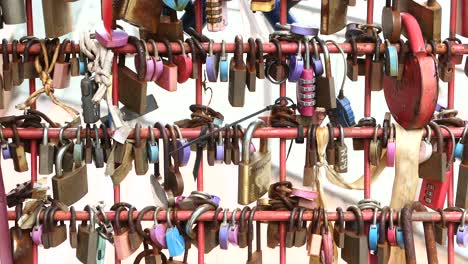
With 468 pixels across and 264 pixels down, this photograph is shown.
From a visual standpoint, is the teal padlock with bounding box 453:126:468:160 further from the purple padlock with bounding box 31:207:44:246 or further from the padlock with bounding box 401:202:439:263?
the purple padlock with bounding box 31:207:44:246

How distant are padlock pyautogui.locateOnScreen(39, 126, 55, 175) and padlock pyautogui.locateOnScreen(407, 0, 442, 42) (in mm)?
480

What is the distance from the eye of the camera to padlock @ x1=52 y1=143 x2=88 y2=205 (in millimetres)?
1106

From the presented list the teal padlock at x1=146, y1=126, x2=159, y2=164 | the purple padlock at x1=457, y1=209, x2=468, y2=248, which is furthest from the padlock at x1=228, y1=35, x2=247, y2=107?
the purple padlock at x1=457, y1=209, x2=468, y2=248

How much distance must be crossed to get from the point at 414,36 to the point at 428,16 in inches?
1.8

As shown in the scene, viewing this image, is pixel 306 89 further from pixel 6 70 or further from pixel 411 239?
pixel 6 70

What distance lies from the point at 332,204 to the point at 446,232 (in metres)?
1.31

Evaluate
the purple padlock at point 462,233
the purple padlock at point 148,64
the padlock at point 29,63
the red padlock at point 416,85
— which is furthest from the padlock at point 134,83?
the purple padlock at point 462,233

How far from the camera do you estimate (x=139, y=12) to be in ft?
3.54

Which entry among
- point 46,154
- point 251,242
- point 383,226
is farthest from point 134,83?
point 383,226

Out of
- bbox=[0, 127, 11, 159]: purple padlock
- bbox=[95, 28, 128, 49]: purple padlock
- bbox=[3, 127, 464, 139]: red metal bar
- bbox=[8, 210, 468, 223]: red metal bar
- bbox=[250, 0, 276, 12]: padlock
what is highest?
bbox=[250, 0, 276, 12]: padlock

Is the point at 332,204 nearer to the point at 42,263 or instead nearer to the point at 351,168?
the point at 351,168

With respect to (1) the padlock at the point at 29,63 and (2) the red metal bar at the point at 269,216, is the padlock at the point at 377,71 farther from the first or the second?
(1) the padlock at the point at 29,63

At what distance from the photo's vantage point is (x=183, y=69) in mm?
1101

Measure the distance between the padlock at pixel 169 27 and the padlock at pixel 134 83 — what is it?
0.04 m
